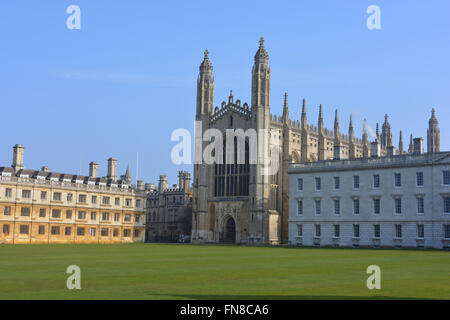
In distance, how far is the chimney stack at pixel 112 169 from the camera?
8938cm

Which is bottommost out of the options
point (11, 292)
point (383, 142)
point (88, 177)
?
point (11, 292)

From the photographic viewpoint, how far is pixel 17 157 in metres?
77.7

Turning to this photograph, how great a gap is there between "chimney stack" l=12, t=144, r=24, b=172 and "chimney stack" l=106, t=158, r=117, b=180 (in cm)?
1497

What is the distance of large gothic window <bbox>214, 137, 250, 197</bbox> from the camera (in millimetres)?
79500

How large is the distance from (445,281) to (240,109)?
62.7 meters

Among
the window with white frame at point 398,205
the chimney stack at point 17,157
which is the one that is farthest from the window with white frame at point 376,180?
the chimney stack at point 17,157

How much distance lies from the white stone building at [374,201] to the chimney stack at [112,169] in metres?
31.6

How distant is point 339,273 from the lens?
22.9 m

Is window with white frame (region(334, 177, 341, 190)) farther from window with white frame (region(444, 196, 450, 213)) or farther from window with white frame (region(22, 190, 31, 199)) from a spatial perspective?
window with white frame (region(22, 190, 31, 199))

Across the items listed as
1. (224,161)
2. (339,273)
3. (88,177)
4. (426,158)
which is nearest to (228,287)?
(339,273)

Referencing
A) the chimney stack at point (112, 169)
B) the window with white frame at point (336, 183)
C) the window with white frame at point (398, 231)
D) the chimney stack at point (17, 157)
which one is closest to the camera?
the window with white frame at point (398, 231)

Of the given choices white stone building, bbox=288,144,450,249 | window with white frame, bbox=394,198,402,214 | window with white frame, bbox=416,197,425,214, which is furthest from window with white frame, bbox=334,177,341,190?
window with white frame, bbox=416,197,425,214

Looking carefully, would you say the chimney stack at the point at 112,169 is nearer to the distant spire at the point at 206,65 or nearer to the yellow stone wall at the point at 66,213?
the yellow stone wall at the point at 66,213

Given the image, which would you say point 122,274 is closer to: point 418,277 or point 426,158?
point 418,277
